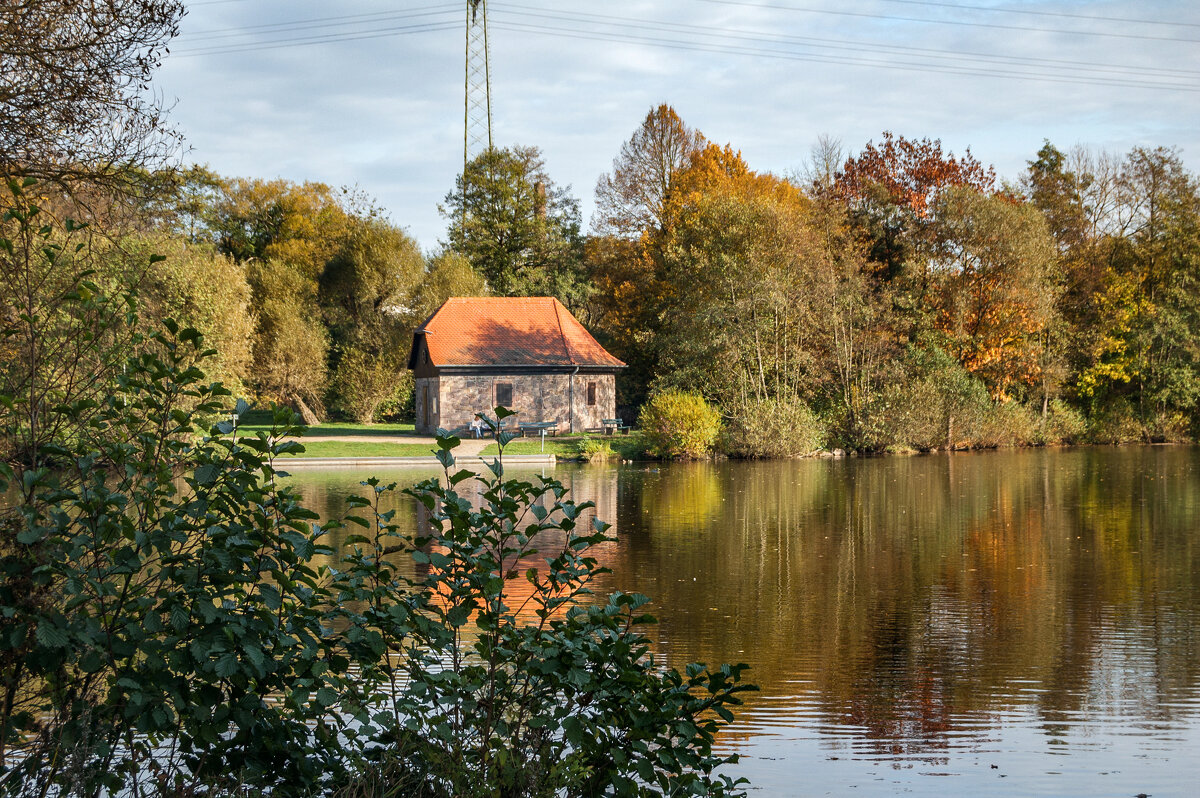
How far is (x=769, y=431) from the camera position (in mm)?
31641

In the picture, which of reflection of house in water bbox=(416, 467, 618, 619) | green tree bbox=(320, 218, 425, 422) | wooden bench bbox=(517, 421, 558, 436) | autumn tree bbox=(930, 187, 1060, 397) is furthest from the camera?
green tree bbox=(320, 218, 425, 422)

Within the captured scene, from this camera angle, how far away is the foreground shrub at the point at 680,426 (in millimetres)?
30828

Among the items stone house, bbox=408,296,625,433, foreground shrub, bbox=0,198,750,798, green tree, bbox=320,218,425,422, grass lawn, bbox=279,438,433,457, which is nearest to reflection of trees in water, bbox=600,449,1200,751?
foreground shrub, bbox=0,198,750,798

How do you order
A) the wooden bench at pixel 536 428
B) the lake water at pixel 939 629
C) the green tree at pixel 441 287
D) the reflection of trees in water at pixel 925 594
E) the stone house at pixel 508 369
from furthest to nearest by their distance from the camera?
1. the green tree at pixel 441 287
2. the stone house at pixel 508 369
3. the wooden bench at pixel 536 428
4. the reflection of trees in water at pixel 925 594
5. the lake water at pixel 939 629

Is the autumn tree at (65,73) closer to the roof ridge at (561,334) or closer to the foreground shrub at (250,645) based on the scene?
the foreground shrub at (250,645)

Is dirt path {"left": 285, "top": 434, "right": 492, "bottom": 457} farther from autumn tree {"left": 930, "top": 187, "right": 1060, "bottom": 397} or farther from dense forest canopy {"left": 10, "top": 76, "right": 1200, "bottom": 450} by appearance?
autumn tree {"left": 930, "top": 187, "right": 1060, "bottom": 397}

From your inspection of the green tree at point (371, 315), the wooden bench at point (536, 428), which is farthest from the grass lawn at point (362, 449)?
the green tree at point (371, 315)

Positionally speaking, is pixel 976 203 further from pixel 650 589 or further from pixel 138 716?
pixel 138 716

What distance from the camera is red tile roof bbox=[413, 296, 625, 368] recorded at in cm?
3853

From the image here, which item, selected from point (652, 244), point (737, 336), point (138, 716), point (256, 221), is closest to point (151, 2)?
point (138, 716)

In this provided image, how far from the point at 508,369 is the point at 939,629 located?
30369 millimetres

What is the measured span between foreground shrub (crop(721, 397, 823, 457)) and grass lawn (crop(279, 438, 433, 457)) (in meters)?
9.80

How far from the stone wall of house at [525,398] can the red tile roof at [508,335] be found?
677 mm

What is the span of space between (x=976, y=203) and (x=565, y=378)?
16757 mm
